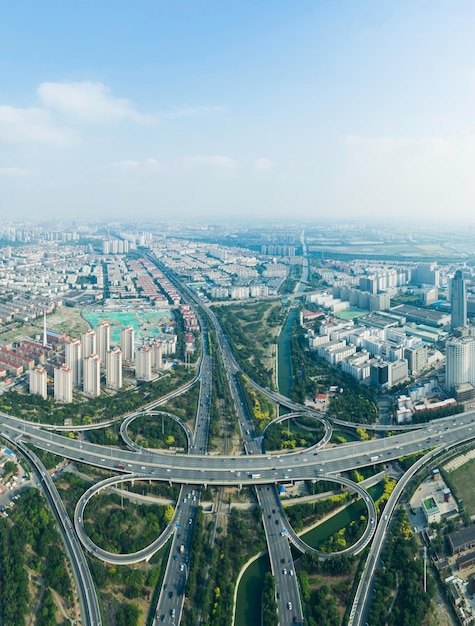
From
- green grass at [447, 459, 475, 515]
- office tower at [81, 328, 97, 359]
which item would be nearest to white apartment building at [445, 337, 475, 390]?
green grass at [447, 459, 475, 515]

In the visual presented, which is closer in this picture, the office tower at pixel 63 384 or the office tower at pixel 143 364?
the office tower at pixel 63 384

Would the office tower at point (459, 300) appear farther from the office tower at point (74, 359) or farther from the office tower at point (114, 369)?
the office tower at point (74, 359)

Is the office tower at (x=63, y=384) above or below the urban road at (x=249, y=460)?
above

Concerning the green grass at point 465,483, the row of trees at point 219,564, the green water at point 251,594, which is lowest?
the green water at point 251,594

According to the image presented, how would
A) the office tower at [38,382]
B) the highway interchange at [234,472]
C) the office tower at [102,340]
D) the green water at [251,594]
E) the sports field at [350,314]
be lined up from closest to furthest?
the green water at [251,594], the highway interchange at [234,472], the office tower at [38,382], the office tower at [102,340], the sports field at [350,314]

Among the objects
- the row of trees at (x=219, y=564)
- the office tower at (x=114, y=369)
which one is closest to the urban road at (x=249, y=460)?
the row of trees at (x=219, y=564)

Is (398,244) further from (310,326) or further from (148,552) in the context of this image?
(148,552)
